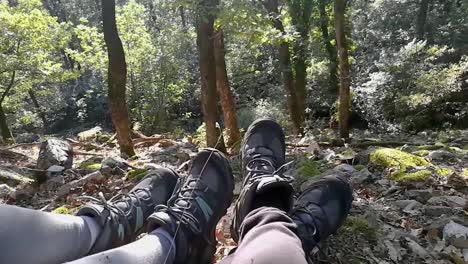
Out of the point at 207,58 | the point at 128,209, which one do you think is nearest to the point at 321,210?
the point at 128,209

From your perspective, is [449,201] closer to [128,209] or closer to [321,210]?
[321,210]

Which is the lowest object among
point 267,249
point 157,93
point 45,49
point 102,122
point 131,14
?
point 102,122

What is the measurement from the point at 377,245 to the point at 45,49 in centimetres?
1367

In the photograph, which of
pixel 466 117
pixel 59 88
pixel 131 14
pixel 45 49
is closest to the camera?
pixel 466 117

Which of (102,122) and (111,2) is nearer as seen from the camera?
(111,2)

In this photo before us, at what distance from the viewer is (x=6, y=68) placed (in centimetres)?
1197

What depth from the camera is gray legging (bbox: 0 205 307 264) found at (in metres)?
1.38

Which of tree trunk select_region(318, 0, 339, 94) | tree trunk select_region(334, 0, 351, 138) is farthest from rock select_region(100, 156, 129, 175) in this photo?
tree trunk select_region(318, 0, 339, 94)

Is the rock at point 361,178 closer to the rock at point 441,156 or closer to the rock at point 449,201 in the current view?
the rock at point 449,201

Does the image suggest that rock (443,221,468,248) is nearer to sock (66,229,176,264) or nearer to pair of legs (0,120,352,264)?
pair of legs (0,120,352,264)

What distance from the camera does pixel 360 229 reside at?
216 centimetres

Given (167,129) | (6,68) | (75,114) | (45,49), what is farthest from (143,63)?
(75,114)

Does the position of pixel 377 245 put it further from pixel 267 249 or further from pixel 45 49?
pixel 45 49

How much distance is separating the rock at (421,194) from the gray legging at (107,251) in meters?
1.54
